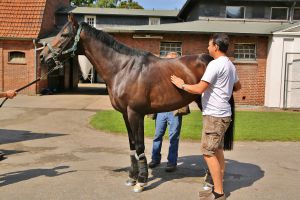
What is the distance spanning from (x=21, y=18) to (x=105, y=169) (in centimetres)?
1839

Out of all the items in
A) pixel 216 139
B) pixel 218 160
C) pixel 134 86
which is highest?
pixel 134 86

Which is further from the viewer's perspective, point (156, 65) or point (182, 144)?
point (182, 144)

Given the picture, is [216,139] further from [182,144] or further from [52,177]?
[182,144]

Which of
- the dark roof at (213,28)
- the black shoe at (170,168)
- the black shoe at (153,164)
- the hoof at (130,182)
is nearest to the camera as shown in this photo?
the hoof at (130,182)

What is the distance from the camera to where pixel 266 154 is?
7801 millimetres

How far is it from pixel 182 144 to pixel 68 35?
4.41 metres

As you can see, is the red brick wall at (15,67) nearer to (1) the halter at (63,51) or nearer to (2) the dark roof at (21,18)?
→ (2) the dark roof at (21,18)

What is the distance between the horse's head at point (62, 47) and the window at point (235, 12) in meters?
17.6

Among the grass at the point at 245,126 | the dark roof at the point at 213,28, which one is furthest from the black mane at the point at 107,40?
the dark roof at the point at 213,28

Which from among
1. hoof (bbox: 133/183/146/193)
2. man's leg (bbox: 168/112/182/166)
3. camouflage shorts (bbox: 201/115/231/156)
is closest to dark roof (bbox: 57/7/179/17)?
man's leg (bbox: 168/112/182/166)

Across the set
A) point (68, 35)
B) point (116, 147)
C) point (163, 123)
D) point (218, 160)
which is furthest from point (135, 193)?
point (116, 147)

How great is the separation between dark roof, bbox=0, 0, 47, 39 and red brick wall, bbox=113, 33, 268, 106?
19.7 feet

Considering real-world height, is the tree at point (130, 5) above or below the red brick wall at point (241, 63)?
above

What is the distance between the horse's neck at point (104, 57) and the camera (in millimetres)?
5289
